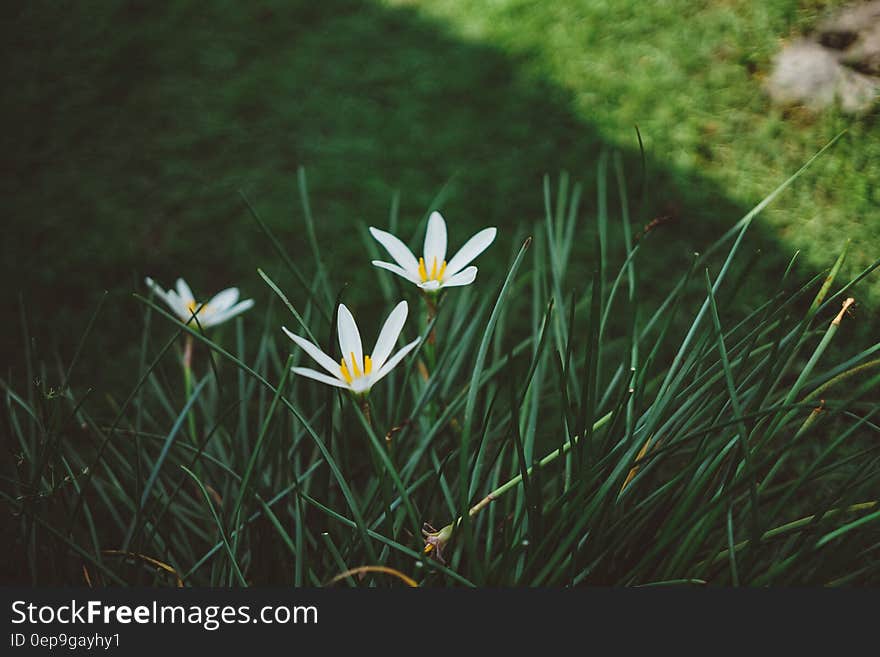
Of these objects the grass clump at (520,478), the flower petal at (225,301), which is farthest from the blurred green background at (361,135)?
the grass clump at (520,478)

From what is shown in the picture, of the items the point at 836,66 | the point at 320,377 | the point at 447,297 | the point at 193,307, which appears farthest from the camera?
the point at 836,66

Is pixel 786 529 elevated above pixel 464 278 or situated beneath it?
situated beneath

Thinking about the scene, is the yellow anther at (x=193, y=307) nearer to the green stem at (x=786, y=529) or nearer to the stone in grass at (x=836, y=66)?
the green stem at (x=786, y=529)

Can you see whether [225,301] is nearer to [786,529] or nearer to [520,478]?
[520,478]

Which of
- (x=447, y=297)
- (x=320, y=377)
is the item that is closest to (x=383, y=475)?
(x=320, y=377)

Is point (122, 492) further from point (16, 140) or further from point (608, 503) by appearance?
point (16, 140)

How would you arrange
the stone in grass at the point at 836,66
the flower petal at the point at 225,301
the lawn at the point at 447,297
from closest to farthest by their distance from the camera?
the lawn at the point at 447,297 → the flower petal at the point at 225,301 → the stone in grass at the point at 836,66
